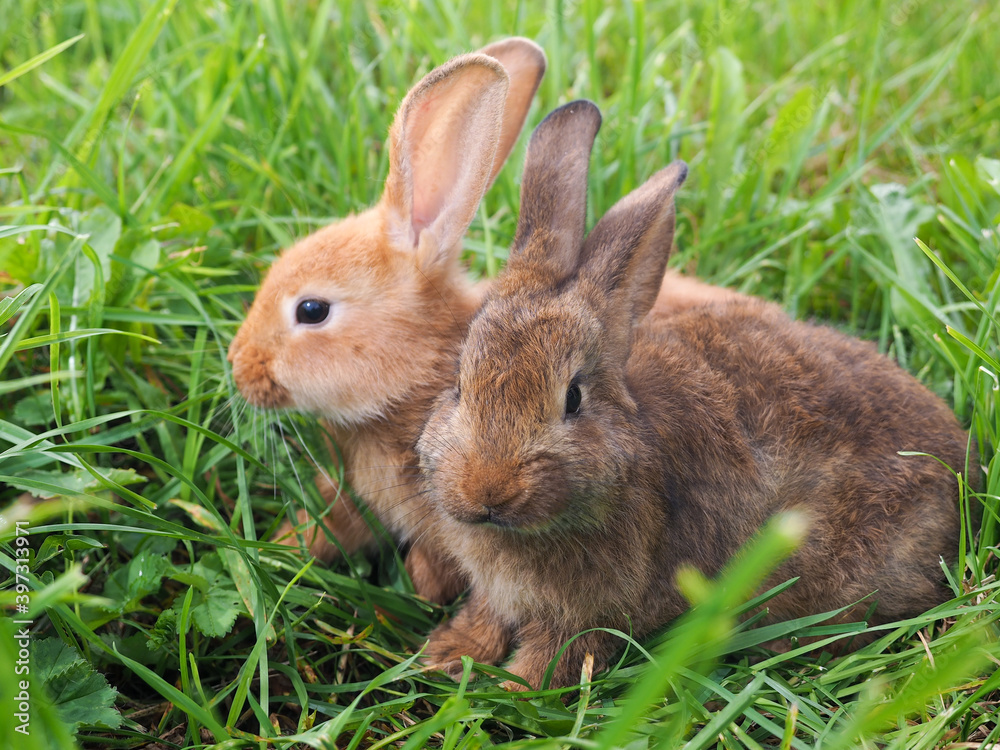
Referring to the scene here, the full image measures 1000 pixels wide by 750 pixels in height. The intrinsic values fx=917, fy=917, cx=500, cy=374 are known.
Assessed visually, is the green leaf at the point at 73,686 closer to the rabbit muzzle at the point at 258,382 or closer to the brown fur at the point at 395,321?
the brown fur at the point at 395,321

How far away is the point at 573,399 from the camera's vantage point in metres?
3.08

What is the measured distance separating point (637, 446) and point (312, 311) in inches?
57.8

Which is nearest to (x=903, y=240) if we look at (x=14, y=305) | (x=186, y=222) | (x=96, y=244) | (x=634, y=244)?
(x=634, y=244)

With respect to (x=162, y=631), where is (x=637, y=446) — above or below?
above

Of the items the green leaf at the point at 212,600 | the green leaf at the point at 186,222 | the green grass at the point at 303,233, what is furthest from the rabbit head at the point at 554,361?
the green leaf at the point at 186,222

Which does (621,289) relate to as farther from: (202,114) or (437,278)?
(202,114)

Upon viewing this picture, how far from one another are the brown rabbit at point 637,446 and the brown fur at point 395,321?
0.30m

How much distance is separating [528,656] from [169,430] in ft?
5.74

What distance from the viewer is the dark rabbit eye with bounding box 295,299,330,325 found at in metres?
3.75

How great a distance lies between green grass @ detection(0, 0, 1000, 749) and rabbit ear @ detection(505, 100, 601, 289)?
87 centimetres

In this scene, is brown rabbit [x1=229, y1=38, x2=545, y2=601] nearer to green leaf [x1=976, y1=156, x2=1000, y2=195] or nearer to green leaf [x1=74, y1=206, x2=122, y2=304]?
green leaf [x1=74, y1=206, x2=122, y2=304]

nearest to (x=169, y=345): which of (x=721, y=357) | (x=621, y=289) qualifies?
(x=621, y=289)

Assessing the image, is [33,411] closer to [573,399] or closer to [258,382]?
[258,382]

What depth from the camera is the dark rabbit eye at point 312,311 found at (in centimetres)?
375
